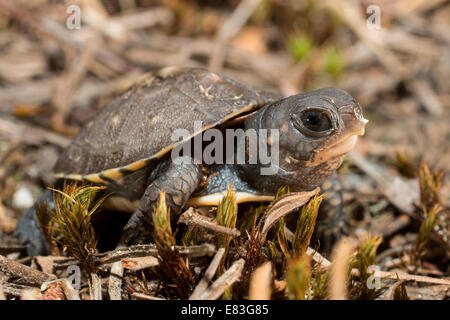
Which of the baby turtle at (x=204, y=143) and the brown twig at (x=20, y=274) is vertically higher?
the baby turtle at (x=204, y=143)

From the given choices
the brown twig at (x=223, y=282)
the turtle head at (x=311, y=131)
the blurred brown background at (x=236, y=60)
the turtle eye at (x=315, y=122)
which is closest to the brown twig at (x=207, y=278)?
the brown twig at (x=223, y=282)

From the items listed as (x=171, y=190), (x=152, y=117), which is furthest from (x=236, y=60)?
(x=171, y=190)

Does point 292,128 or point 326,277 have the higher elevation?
point 292,128

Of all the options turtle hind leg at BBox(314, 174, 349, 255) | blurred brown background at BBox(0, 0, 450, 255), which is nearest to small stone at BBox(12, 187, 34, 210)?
blurred brown background at BBox(0, 0, 450, 255)

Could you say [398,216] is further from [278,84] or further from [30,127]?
[30,127]

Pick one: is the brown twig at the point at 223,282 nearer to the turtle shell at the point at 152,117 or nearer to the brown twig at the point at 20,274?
the turtle shell at the point at 152,117
